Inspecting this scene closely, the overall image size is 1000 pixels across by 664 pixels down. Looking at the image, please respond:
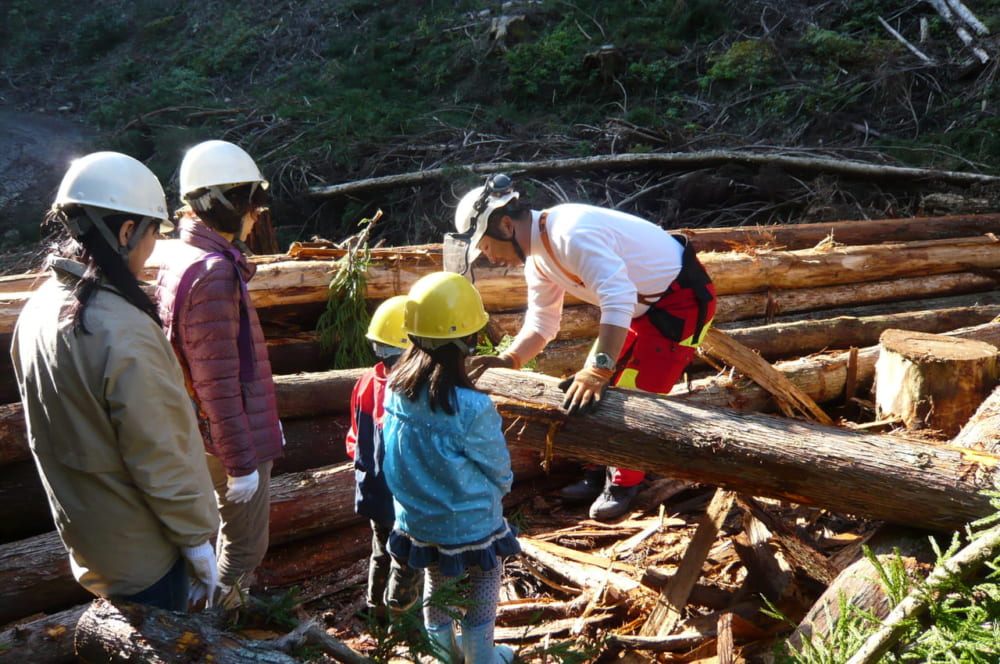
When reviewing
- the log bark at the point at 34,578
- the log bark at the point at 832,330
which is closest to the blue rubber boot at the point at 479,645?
the log bark at the point at 34,578

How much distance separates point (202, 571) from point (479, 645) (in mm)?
1120

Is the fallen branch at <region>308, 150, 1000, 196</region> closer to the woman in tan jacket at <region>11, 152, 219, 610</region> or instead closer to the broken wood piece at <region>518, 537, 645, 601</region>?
the broken wood piece at <region>518, 537, 645, 601</region>

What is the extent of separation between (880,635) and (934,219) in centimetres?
731

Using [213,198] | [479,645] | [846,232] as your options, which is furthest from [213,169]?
[846,232]

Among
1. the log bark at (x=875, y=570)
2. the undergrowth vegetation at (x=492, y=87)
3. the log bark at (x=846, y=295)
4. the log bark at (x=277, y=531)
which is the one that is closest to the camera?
the log bark at (x=875, y=570)

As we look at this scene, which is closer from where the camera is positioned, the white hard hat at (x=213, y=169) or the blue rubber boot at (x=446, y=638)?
the blue rubber boot at (x=446, y=638)

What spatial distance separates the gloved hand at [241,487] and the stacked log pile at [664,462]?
972 millimetres

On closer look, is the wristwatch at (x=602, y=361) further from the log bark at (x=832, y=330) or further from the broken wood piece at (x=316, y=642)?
the log bark at (x=832, y=330)

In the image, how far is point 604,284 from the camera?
3580 millimetres

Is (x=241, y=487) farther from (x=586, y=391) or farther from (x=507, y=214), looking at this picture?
(x=507, y=214)

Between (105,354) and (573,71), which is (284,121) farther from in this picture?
(105,354)

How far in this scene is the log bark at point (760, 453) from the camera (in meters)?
2.99

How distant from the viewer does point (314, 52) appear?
1583 centimetres

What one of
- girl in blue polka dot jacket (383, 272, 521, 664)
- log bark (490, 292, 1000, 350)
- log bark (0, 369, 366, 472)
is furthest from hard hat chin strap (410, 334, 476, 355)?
log bark (490, 292, 1000, 350)
